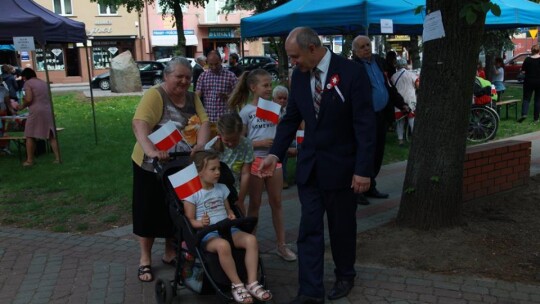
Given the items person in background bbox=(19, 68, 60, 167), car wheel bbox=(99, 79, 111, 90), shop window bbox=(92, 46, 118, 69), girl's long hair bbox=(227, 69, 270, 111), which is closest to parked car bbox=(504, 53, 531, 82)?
car wheel bbox=(99, 79, 111, 90)

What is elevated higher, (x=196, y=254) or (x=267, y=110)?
(x=267, y=110)

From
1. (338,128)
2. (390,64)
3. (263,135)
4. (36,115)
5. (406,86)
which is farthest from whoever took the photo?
(390,64)

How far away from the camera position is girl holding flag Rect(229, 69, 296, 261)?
14.5 feet

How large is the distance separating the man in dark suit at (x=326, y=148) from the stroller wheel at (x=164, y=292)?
0.86 m

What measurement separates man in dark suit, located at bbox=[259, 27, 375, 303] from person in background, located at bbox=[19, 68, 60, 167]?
21.8 ft

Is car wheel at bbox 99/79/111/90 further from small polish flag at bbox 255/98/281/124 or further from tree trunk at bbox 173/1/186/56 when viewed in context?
small polish flag at bbox 255/98/281/124

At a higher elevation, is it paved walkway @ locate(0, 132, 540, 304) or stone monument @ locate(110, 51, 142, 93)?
stone monument @ locate(110, 51, 142, 93)

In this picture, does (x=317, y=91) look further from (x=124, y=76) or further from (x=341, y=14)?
(x=124, y=76)

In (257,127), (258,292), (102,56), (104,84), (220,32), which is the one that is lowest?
(258,292)

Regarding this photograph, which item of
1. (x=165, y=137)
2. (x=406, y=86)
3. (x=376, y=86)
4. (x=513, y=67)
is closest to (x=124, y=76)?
(x=406, y=86)

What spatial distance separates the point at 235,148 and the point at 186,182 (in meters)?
0.80

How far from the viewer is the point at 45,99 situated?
30.6 ft

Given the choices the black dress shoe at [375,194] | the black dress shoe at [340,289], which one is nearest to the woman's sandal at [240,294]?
the black dress shoe at [340,289]

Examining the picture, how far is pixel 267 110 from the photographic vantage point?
→ 14.5 feet
